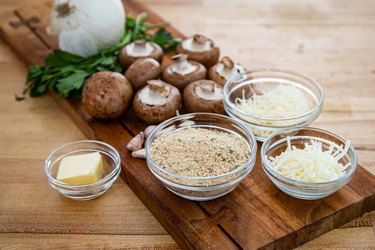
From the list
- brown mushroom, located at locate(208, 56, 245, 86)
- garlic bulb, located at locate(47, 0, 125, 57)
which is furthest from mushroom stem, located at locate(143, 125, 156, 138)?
garlic bulb, located at locate(47, 0, 125, 57)

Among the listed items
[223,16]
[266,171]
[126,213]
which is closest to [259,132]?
[266,171]

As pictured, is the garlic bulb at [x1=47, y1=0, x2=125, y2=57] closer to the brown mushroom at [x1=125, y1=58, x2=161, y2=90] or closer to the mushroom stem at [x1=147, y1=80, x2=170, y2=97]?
the brown mushroom at [x1=125, y1=58, x2=161, y2=90]

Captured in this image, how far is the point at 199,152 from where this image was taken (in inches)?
68.6

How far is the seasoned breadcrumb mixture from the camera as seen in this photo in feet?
5.51

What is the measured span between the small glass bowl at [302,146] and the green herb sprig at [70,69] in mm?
769

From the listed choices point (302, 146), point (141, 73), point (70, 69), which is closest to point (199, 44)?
point (141, 73)

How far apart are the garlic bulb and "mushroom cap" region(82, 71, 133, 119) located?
364 millimetres

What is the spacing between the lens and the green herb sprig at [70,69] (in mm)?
2238

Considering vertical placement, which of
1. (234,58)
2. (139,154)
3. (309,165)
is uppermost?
(309,165)

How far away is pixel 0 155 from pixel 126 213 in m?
0.58

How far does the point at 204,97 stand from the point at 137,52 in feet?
1.33

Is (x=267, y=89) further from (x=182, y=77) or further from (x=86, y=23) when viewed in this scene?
(x=86, y=23)

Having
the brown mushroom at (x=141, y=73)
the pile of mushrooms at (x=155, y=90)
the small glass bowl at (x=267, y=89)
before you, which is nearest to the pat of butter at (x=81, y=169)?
the pile of mushrooms at (x=155, y=90)

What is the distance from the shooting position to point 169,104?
79.0 inches
